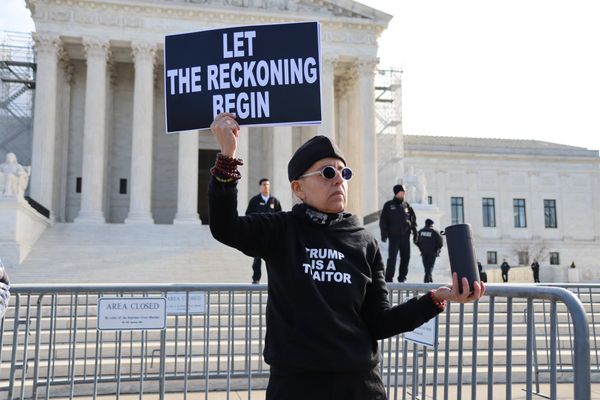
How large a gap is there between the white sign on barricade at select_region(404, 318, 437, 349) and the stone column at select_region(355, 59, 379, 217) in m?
27.2

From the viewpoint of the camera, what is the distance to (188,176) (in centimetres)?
3022

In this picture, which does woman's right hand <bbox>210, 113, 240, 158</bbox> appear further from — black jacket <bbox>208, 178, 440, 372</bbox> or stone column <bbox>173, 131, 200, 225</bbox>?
stone column <bbox>173, 131, 200, 225</bbox>

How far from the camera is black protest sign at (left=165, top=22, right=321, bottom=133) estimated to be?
3.55m

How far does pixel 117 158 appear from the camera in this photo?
33594 mm

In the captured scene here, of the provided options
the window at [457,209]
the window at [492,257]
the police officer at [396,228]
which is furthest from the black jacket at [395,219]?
the window at [457,209]

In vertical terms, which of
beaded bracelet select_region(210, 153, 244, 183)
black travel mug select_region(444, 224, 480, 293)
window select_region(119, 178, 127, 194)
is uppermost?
window select_region(119, 178, 127, 194)

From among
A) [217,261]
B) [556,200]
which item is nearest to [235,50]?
[217,261]

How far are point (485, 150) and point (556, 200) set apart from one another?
29.7 ft

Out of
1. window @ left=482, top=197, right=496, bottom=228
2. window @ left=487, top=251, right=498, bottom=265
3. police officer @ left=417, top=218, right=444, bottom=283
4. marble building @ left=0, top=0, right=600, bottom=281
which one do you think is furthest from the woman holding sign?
window @ left=482, top=197, right=496, bottom=228

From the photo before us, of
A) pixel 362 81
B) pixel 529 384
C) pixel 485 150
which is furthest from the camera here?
pixel 485 150

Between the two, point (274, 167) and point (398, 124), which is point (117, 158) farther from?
point (398, 124)

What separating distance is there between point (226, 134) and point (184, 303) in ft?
12.1

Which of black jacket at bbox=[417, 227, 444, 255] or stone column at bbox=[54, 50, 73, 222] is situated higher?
stone column at bbox=[54, 50, 73, 222]

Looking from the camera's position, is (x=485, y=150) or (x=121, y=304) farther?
(x=485, y=150)
